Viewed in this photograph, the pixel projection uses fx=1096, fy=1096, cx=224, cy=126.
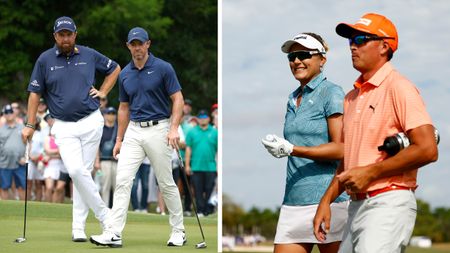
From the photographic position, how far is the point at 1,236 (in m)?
11.6

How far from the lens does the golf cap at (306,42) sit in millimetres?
6605

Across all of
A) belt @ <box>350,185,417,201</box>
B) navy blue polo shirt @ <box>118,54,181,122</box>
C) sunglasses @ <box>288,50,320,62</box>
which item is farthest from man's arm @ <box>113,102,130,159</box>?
belt @ <box>350,185,417,201</box>

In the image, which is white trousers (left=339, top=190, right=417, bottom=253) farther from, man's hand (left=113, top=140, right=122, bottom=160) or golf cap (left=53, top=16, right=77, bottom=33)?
golf cap (left=53, top=16, right=77, bottom=33)

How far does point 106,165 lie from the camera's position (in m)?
18.2

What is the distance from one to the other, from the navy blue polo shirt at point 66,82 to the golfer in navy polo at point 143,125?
52 cm

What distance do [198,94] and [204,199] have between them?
15464 millimetres

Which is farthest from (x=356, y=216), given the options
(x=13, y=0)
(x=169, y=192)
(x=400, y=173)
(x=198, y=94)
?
(x=198, y=94)

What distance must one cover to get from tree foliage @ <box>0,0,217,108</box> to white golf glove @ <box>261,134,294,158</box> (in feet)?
77.5

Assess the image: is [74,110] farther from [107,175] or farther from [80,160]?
[107,175]

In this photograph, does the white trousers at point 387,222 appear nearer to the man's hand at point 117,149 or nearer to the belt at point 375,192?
the belt at point 375,192

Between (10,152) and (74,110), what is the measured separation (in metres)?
8.51

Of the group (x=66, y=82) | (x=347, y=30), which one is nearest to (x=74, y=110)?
(x=66, y=82)

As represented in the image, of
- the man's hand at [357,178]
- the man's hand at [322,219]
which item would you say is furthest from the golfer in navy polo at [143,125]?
the man's hand at [357,178]

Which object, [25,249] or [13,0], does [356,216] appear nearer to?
[25,249]
